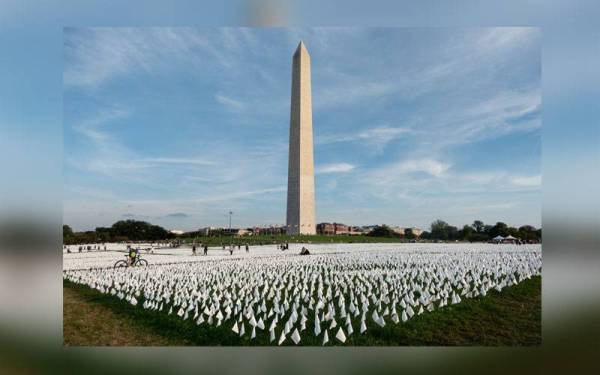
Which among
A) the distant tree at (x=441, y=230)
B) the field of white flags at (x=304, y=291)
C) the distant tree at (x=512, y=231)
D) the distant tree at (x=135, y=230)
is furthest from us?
the distant tree at (x=135, y=230)

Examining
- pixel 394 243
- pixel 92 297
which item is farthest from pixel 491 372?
pixel 394 243

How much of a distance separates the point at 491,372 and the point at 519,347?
52 cm

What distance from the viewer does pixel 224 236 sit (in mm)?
19688

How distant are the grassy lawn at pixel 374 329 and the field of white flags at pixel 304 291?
0.15 feet

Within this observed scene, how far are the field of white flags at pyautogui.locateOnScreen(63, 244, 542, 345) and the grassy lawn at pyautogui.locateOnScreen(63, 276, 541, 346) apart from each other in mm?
47

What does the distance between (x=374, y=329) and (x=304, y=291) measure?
1.72 m

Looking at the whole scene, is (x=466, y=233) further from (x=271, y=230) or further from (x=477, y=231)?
(x=271, y=230)

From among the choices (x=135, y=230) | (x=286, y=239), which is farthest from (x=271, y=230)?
(x=135, y=230)

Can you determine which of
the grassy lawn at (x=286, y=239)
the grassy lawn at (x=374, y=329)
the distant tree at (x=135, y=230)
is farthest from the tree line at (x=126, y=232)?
the grassy lawn at (x=286, y=239)

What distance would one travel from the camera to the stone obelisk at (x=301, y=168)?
60.9 feet

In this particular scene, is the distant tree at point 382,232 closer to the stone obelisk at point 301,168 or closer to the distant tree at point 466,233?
the stone obelisk at point 301,168

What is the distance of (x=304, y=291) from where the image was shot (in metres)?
6.11

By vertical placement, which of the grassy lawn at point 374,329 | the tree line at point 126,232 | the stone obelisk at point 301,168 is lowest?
the grassy lawn at point 374,329

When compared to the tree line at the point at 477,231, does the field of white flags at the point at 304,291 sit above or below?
below
